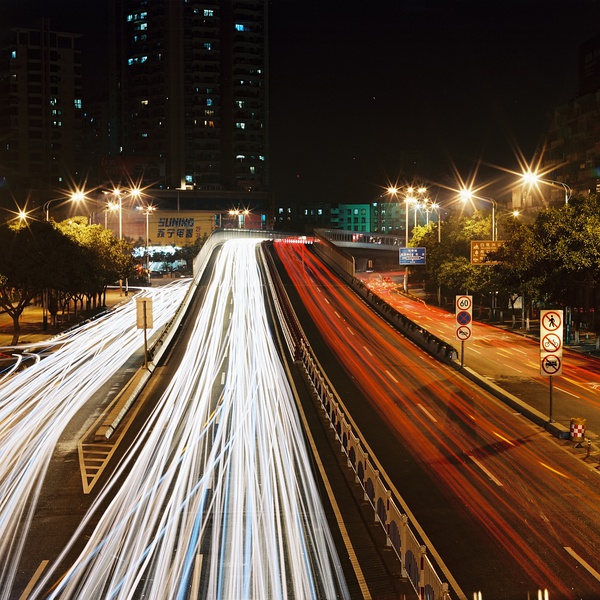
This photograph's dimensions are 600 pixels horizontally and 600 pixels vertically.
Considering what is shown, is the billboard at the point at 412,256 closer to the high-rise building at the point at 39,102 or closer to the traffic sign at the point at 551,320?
the traffic sign at the point at 551,320

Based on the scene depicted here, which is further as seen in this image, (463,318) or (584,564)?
(463,318)

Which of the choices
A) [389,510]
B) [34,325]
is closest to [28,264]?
[34,325]

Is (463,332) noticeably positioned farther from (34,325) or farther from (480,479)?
(34,325)

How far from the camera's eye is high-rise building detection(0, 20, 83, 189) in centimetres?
17438

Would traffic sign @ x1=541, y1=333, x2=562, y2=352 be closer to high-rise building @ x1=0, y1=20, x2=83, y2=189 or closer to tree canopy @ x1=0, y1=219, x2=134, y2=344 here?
tree canopy @ x1=0, y1=219, x2=134, y2=344

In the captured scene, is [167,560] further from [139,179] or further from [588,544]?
[139,179]

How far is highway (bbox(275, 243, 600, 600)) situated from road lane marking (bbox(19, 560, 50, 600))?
7.26 meters

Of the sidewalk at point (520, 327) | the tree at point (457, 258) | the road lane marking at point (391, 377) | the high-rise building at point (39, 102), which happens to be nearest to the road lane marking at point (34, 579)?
the road lane marking at point (391, 377)

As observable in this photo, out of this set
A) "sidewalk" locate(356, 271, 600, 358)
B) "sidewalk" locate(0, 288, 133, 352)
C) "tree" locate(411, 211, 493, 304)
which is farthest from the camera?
"tree" locate(411, 211, 493, 304)

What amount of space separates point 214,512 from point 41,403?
16131 mm

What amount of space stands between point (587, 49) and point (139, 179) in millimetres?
84372

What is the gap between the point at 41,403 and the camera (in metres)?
32.4

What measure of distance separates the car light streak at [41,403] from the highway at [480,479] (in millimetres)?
8539

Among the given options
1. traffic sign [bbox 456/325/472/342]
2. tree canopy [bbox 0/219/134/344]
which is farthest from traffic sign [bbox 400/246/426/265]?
traffic sign [bbox 456/325/472/342]
